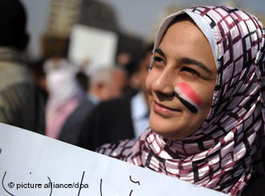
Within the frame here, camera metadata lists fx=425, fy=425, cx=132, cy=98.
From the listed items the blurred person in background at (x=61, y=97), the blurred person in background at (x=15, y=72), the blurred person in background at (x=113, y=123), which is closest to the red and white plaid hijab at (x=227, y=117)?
the blurred person in background at (x=15, y=72)

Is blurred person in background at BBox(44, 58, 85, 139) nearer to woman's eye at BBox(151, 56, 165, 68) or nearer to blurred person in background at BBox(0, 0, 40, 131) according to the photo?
blurred person in background at BBox(0, 0, 40, 131)

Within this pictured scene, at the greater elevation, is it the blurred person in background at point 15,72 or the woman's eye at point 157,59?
the woman's eye at point 157,59

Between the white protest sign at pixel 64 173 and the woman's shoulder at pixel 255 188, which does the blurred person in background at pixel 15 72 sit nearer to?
the white protest sign at pixel 64 173

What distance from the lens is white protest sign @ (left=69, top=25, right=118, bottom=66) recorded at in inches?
661

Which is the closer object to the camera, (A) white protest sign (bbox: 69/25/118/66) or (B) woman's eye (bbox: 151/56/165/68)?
(B) woman's eye (bbox: 151/56/165/68)

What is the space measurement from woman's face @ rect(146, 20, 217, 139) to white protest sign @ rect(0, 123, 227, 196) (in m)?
0.25

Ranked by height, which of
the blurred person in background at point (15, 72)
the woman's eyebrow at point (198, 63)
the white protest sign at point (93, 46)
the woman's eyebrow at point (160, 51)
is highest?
the woman's eyebrow at point (198, 63)

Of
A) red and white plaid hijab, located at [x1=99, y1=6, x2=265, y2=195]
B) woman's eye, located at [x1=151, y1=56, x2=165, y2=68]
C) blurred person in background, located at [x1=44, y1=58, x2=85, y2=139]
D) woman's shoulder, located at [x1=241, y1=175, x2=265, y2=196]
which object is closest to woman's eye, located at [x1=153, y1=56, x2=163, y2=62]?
woman's eye, located at [x1=151, y1=56, x2=165, y2=68]

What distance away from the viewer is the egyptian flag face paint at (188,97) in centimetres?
154

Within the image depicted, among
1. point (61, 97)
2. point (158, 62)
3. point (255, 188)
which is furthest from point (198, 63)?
point (61, 97)

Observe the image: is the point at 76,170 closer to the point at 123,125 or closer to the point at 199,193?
the point at 199,193

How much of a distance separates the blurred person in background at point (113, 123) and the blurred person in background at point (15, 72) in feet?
2.29

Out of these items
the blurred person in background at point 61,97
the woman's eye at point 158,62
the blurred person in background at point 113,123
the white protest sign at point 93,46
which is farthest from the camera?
the white protest sign at point 93,46

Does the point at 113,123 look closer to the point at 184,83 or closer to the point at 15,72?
the point at 15,72
